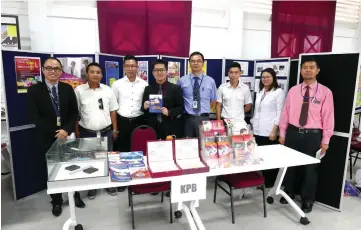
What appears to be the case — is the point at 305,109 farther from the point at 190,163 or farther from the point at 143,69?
the point at 143,69

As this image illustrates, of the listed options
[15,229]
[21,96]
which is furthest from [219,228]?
[21,96]

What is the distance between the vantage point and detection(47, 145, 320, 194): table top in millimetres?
1753

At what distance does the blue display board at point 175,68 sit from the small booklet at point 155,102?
37.0 inches

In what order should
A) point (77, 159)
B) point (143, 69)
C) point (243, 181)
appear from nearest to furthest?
point (77, 159) → point (243, 181) → point (143, 69)

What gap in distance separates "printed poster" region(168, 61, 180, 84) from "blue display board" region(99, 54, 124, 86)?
0.71m

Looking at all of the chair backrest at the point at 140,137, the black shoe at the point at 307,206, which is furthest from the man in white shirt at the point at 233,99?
the black shoe at the point at 307,206

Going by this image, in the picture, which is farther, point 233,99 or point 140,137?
point 233,99

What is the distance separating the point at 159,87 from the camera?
321 cm

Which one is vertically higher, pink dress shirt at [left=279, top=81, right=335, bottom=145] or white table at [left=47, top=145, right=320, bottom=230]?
pink dress shirt at [left=279, top=81, right=335, bottom=145]

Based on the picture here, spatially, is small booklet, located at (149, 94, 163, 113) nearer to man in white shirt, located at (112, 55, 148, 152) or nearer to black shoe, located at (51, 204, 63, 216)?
man in white shirt, located at (112, 55, 148, 152)

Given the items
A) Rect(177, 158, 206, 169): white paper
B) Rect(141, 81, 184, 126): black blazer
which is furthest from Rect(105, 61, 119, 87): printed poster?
Rect(177, 158, 206, 169): white paper

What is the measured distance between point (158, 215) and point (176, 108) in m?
1.24

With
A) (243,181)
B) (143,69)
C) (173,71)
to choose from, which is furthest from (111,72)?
(243,181)

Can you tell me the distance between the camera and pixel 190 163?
2111 mm
